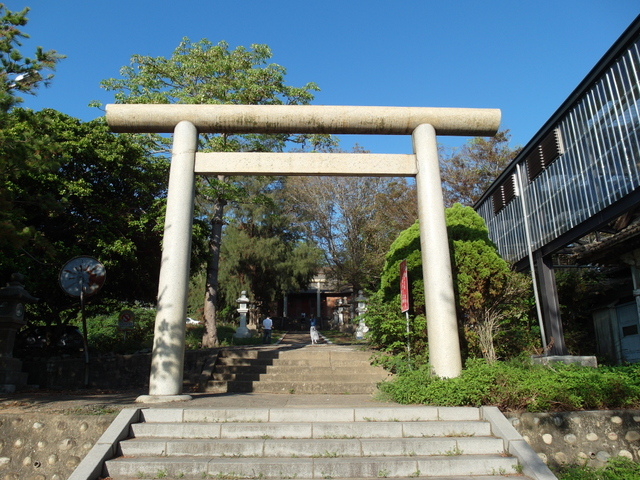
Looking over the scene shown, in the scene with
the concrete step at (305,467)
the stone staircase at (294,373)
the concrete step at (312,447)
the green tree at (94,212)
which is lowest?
the concrete step at (305,467)

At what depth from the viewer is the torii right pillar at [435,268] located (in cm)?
713

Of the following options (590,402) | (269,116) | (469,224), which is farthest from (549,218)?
(269,116)

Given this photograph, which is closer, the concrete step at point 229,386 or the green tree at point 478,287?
the green tree at point 478,287

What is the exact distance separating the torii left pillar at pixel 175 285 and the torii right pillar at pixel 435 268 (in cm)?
410

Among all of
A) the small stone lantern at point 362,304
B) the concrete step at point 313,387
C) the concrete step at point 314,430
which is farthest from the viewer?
the small stone lantern at point 362,304

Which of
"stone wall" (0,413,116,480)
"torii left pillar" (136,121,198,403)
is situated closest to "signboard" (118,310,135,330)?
"torii left pillar" (136,121,198,403)

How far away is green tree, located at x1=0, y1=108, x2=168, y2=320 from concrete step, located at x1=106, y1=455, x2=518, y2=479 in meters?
7.34

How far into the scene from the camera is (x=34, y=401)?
693cm

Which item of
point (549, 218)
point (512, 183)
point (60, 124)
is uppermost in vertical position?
point (60, 124)

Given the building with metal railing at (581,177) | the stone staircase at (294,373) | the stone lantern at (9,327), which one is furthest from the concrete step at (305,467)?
the building with metal railing at (581,177)

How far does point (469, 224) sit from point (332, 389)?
15.3ft

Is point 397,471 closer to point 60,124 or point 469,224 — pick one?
point 469,224

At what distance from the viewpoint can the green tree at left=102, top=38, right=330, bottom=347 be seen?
50.3 feet

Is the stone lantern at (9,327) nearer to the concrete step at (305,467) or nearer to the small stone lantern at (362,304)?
the concrete step at (305,467)
